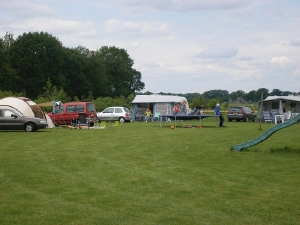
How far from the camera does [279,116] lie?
158 ft

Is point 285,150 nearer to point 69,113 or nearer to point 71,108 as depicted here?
point 69,113

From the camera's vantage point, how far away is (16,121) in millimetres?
31359

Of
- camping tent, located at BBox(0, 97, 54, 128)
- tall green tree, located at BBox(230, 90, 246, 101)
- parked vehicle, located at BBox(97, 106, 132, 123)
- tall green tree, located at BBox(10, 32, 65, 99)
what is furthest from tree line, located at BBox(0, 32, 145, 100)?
camping tent, located at BBox(0, 97, 54, 128)

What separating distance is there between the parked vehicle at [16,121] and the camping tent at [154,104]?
74.4ft

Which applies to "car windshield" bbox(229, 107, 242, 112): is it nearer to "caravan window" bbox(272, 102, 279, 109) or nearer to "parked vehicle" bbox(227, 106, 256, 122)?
"parked vehicle" bbox(227, 106, 256, 122)

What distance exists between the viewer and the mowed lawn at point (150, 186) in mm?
8648

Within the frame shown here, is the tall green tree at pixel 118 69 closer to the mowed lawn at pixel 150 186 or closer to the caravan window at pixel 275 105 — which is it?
the caravan window at pixel 275 105

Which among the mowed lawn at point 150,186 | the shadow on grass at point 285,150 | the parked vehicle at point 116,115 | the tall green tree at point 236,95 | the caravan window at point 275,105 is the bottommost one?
the mowed lawn at point 150,186

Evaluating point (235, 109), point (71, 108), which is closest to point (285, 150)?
point (71, 108)

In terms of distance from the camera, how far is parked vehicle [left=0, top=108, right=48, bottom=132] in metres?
31.2

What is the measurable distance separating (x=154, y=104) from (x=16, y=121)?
79.5ft

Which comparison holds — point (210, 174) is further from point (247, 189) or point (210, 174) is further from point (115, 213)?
point (115, 213)

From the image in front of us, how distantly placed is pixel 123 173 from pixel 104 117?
120ft

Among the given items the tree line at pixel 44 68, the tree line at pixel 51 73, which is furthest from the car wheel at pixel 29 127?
the tree line at pixel 44 68
